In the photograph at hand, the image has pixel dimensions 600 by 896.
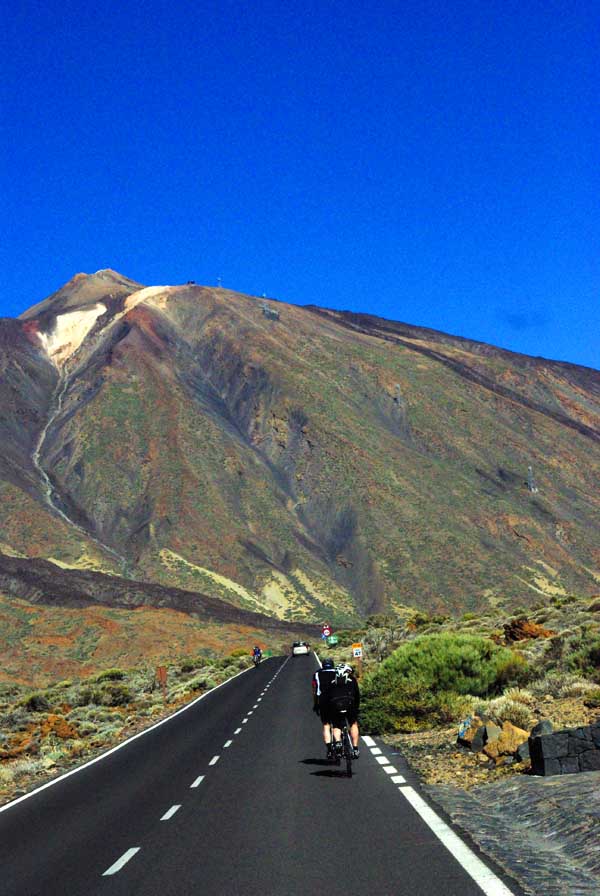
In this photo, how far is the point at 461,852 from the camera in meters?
7.84

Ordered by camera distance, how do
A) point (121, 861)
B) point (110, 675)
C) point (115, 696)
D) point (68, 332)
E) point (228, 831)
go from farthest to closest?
point (68, 332), point (110, 675), point (115, 696), point (228, 831), point (121, 861)

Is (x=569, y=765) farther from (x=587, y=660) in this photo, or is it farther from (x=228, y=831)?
(x=587, y=660)

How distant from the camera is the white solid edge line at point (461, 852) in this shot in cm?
657

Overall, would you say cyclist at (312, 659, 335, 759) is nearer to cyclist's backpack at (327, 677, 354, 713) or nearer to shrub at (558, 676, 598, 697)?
cyclist's backpack at (327, 677, 354, 713)

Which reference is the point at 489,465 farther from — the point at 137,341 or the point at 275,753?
the point at 275,753

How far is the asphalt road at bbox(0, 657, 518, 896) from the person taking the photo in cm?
739

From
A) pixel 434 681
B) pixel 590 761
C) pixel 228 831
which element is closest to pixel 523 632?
pixel 434 681

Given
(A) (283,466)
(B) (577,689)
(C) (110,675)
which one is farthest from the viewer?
(A) (283,466)

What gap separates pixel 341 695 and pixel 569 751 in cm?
344

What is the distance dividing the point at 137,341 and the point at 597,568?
7361cm

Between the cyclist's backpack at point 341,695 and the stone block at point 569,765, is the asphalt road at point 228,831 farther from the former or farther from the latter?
the stone block at point 569,765

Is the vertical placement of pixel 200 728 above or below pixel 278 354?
below

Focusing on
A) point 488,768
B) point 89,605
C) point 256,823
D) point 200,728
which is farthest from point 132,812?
point 89,605

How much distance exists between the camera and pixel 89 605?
79.3 m
